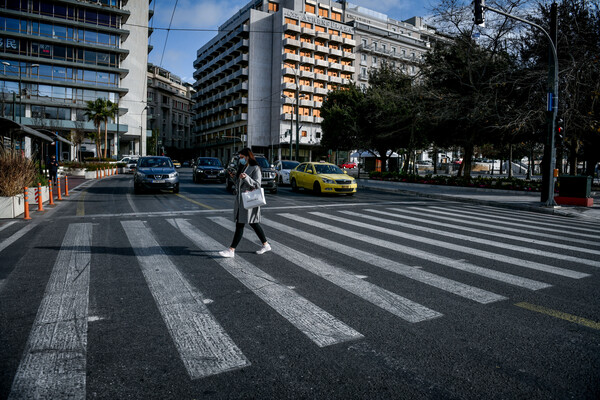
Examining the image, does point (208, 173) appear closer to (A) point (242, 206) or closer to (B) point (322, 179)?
(B) point (322, 179)

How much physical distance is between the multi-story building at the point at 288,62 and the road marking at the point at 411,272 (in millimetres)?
55725

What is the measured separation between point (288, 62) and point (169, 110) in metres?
43.3

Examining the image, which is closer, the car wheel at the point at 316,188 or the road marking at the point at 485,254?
the road marking at the point at 485,254

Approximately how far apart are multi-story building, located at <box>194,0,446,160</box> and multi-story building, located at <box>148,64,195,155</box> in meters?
21.6

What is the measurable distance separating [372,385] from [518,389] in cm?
95

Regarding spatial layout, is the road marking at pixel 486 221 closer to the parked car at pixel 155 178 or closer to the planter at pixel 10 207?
the parked car at pixel 155 178

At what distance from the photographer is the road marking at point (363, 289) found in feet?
13.3

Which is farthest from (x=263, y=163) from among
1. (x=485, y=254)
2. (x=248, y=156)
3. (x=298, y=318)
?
(x=298, y=318)

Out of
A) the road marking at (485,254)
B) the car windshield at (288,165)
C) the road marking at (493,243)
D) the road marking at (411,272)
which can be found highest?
the car windshield at (288,165)

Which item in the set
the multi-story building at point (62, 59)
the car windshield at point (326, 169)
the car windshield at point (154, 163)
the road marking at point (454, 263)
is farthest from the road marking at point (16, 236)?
the multi-story building at point (62, 59)

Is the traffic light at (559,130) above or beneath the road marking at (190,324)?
above

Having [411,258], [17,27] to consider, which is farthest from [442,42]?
[17,27]

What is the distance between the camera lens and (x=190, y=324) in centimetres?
373

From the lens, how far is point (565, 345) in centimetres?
335
